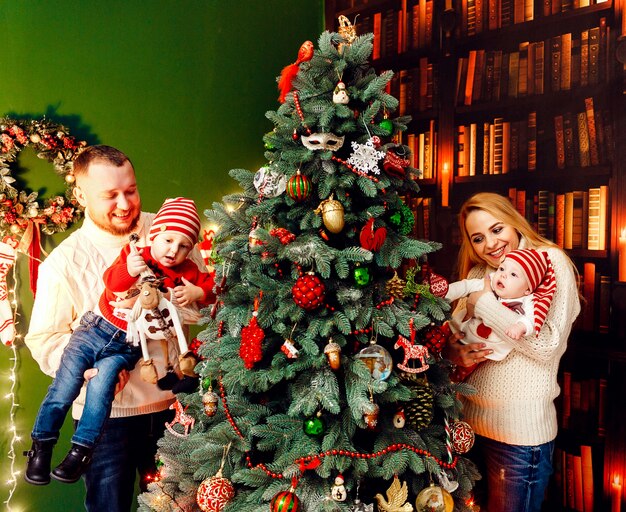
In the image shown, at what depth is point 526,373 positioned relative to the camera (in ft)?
6.16

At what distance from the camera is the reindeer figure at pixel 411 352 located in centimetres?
148

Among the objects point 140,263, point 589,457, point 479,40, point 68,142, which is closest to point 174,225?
point 140,263

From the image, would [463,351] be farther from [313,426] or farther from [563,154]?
[563,154]

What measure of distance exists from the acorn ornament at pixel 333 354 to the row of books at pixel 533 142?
1362 millimetres

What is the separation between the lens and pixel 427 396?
1.51 m

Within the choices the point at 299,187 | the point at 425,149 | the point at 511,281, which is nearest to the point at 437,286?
the point at 511,281

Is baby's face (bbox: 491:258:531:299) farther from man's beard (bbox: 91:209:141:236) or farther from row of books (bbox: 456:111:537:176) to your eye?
man's beard (bbox: 91:209:141:236)

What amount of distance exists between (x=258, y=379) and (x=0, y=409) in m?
1.24

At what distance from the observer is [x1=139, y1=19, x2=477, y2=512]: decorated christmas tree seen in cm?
142

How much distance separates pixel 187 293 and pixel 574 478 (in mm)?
1761

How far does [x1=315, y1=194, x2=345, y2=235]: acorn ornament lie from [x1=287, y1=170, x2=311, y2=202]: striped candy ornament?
0.21 ft

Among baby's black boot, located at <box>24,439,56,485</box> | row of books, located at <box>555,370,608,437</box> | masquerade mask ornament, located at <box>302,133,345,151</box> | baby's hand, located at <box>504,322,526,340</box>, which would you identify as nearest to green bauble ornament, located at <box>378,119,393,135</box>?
masquerade mask ornament, located at <box>302,133,345,151</box>

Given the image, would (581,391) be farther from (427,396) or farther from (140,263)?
(140,263)

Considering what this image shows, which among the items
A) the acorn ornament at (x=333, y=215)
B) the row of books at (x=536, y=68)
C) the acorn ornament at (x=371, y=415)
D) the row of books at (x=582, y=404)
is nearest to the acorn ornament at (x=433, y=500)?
Answer: the acorn ornament at (x=371, y=415)
